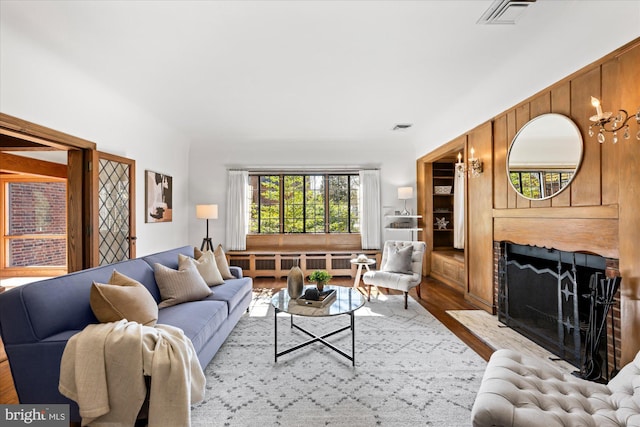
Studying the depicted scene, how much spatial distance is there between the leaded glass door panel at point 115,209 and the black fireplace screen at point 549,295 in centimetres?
462

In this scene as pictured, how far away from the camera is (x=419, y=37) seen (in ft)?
8.91

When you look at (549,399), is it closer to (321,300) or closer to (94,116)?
(321,300)

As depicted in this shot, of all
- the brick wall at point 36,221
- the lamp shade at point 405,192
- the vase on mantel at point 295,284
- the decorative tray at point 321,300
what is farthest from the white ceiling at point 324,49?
the brick wall at point 36,221

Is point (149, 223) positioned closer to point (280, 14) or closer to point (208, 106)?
point (208, 106)

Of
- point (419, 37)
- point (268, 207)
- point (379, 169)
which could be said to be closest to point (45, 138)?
point (419, 37)

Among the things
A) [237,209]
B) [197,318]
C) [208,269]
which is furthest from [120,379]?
[237,209]

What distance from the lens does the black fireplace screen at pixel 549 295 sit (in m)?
2.57

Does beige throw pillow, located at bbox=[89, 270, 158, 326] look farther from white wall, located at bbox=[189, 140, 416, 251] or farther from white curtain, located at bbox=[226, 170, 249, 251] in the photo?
white wall, located at bbox=[189, 140, 416, 251]

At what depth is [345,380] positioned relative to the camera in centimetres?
236

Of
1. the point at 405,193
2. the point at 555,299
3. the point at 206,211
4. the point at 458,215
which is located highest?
the point at 405,193

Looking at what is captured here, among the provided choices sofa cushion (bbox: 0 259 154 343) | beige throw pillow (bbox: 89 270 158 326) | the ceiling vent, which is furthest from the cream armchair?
sofa cushion (bbox: 0 259 154 343)

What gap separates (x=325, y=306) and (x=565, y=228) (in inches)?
84.3

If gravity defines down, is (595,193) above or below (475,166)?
below

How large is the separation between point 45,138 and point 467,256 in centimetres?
500
